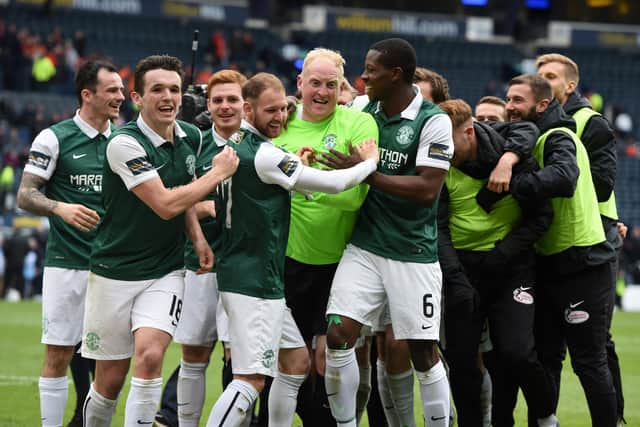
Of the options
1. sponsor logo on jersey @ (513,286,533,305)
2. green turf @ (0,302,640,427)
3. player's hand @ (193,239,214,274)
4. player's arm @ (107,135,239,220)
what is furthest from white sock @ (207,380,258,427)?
green turf @ (0,302,640,427)

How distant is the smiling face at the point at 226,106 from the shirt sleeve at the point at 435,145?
52.2 inches

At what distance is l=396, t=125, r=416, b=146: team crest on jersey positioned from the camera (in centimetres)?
645

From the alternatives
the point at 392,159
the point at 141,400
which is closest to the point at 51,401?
the point at 141,400

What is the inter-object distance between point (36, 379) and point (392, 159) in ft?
19.8

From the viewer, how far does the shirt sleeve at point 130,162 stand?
6.00 meters

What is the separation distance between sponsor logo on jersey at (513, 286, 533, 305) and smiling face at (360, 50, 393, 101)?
4.88 feet

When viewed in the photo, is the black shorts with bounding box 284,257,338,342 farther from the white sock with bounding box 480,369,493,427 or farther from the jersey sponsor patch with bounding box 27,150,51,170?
the jersey sponsor patch with bounding box 27,150,51,170

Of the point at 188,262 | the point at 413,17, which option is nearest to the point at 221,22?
the point at 413,17

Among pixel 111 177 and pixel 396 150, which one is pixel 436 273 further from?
pixel 111 177

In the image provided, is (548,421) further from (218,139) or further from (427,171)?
(218,139)

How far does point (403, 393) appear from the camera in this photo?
6.83 meters

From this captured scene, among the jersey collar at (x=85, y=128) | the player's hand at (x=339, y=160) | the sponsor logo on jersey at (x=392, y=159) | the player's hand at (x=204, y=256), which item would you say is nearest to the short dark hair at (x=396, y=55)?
the sponsor logo on jersey at (x=392, y=159)

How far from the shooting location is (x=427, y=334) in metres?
6.45

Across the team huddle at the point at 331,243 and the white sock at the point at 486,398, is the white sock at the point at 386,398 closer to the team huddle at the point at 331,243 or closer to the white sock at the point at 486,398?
the team huddle at the point at 331,243
